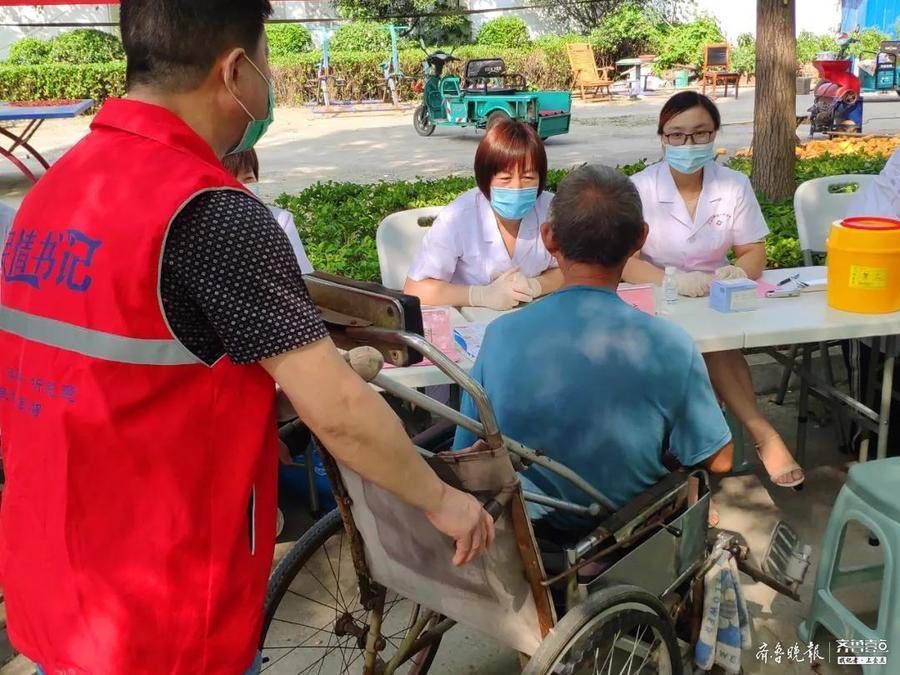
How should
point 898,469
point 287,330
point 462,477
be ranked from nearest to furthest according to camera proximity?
point 287,330
point 462,477
point 898,469

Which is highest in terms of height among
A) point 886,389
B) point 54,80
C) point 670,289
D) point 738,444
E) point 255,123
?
point 54,80

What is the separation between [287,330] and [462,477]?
0.55 metres

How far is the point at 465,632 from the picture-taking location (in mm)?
2697

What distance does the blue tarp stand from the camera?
1014 inches

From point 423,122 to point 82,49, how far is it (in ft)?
40.2

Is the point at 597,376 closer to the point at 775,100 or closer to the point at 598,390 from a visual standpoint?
the point at 598,390

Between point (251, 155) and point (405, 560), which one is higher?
point (251, 155)

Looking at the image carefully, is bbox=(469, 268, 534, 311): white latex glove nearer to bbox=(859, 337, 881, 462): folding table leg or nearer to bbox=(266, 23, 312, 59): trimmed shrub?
bbox=(859, 337, 881, 462): folding table leg

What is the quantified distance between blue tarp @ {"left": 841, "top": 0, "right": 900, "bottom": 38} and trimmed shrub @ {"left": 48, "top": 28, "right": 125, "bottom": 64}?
68.6ft

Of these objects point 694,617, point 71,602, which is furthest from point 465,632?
point 71,602

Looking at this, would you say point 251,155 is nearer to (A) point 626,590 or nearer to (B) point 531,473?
(B) point 531,473

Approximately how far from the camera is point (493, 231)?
3439 millimetres

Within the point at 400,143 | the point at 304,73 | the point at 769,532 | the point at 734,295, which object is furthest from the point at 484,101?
the point at 769,532

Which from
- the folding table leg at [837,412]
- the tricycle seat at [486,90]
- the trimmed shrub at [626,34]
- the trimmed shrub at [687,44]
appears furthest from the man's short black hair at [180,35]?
the trimmed shrub at [626,34]
